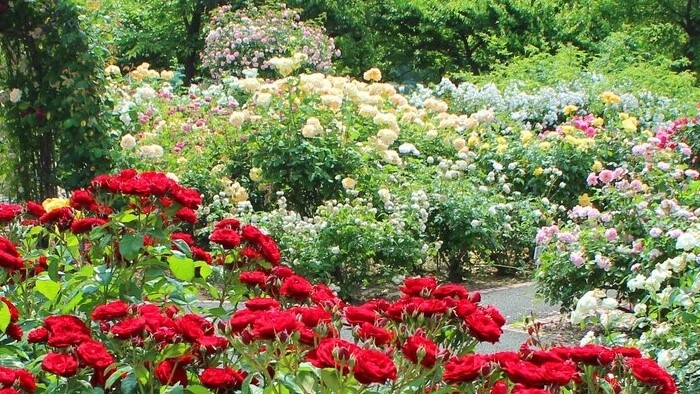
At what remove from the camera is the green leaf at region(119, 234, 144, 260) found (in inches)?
107

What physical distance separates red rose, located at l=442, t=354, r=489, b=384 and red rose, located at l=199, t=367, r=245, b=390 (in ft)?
1.41

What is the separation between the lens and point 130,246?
107 inches

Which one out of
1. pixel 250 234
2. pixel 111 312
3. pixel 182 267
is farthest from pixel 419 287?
pixel 111 312

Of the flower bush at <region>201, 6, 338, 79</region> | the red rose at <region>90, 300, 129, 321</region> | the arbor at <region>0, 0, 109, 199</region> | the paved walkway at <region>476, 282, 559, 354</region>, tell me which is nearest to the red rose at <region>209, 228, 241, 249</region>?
the red rose at <region>90, 300, 129, 321</region>

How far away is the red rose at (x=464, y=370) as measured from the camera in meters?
2.05

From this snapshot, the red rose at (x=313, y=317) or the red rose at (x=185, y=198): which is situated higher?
the red rose at (x=185, y=198)

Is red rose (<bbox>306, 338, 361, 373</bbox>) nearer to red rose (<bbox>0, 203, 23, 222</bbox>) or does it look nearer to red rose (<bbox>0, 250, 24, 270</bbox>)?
red rose (<bbox>0, 250, 24, 270</bbox>)

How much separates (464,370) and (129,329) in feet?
2.21

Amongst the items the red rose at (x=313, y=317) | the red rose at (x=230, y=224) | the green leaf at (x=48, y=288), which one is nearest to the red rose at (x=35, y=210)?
the green leaf at (x=48, y=288)

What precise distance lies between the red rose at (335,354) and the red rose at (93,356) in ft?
1.39

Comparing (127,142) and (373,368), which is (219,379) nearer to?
(373,368)

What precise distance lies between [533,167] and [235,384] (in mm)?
7016

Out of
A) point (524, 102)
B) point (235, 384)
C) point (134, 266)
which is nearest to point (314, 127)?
point (524, 102)

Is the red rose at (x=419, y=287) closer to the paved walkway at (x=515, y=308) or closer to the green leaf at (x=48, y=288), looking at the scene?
the green leaf at (x=48, y=288)
